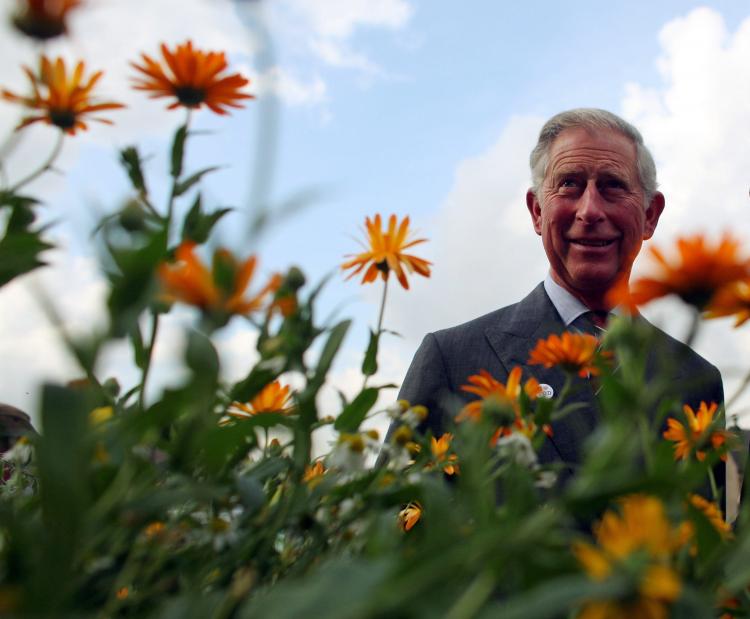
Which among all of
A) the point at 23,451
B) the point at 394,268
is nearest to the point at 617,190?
the point at 394,268

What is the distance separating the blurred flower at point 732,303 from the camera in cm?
43

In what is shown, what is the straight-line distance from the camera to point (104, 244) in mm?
492

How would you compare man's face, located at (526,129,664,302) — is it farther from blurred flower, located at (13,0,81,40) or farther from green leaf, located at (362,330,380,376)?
blurred flower, located at (13,0,81,40)

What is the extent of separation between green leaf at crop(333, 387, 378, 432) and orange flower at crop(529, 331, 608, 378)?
0.47ft

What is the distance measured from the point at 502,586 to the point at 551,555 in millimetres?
87

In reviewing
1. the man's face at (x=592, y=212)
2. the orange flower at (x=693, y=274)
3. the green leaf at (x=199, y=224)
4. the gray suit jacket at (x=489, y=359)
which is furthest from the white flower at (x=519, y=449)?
the man's face at (x=592, y=212)

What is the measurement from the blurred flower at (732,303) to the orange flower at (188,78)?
0.34m

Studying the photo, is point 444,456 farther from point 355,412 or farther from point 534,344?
point 534,344

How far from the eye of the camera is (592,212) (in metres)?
2.05

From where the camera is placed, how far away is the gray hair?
7.16 feet

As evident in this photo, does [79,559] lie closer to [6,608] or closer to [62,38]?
[6,608]

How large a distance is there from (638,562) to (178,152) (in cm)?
40

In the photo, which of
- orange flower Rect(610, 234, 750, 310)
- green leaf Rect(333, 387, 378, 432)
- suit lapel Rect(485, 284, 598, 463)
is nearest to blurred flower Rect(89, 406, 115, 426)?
green leaf Rect(333, 387, 378, 432)

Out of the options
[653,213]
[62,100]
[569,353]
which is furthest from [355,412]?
[653,213]
